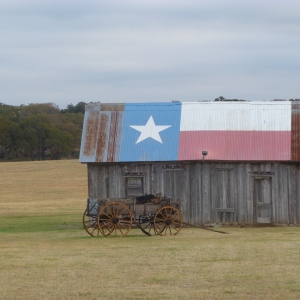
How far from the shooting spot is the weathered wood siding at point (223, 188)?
31.8 metres

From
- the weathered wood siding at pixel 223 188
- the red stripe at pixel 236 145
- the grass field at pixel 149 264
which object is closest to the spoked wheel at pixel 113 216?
the grass field at pixel 149 264

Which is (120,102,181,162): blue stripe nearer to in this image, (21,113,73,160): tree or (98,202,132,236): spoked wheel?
(98,202,132,236): spoked wheel

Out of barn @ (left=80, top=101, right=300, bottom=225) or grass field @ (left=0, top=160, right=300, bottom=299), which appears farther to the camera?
barn @ (left=80, top=101, right=300, bottom=225)

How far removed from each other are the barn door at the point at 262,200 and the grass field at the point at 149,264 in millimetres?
882

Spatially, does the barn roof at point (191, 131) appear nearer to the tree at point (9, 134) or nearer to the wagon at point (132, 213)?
the wagon at point (132, 213)

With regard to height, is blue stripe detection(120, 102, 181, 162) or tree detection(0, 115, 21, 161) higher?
tree detection(0, 115, 21, 161)

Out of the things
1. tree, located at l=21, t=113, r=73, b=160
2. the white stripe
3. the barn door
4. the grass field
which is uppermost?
tree, located at l=21, t=113, r=73, b=160

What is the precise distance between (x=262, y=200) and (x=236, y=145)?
2775 millimetres

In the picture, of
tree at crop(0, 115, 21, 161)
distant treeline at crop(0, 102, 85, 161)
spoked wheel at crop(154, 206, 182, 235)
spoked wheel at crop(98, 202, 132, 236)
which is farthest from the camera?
distant treeline at crop(0, 102, 85, 161)

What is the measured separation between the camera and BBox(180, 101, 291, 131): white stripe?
3331 cm

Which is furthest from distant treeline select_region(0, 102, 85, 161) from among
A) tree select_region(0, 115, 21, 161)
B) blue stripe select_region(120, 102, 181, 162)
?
blue stripe select_region(120, 102, 181, 162)

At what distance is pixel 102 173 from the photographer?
105 feet

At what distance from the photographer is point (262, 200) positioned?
31.8 metres

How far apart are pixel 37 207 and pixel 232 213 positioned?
19.2 m
